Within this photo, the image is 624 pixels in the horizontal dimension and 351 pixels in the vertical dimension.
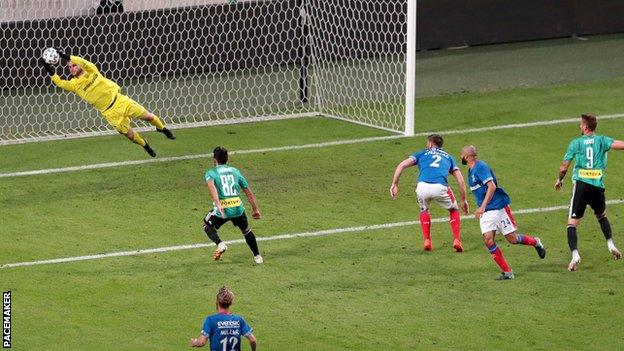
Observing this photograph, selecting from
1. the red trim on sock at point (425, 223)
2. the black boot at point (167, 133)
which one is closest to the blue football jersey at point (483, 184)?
the red trim on sock at point (425, 223)

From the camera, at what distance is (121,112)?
2288cm

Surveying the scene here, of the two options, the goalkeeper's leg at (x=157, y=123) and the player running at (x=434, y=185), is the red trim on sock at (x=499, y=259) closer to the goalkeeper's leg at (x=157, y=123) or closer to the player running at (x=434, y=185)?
the player running at (x=434, y=185)

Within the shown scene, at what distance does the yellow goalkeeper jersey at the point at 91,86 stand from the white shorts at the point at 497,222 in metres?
7.81

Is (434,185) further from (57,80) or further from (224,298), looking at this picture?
(57,80)

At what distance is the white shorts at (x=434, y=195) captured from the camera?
1853 centimetres

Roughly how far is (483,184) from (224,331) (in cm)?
496

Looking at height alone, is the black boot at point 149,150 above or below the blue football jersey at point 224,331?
below

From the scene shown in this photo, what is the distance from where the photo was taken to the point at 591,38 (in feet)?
105

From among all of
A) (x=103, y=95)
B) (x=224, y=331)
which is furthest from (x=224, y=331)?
(x=103, y=95)

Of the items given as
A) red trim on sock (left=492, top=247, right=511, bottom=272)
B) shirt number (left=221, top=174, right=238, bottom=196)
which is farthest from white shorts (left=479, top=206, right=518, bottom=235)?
shirt number (left=221, top=174, right=238, bottom=196)

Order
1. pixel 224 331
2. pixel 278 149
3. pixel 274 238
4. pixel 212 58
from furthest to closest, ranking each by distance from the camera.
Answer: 1. pixel 212 58
2. pixel 278 149
3. pixel 274 238
4. pixel 224 331

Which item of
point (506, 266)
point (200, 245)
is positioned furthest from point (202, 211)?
point (506, 266)

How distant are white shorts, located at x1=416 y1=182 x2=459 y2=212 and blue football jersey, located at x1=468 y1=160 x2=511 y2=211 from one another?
1.10 m

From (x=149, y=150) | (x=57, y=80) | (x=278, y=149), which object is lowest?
(x=278, y=149)
